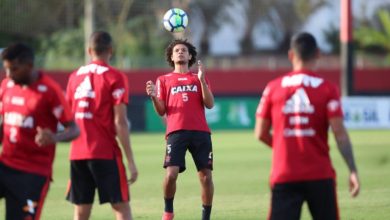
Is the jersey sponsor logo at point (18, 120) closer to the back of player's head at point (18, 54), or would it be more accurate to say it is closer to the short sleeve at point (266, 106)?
the back of player's head at point (18, 54)

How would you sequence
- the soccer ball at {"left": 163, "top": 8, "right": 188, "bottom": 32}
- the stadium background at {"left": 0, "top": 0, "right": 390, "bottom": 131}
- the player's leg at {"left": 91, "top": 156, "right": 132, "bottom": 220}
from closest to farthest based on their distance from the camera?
1. the player's leg at {"left": 91, "top": 156, "right": 132, "bottom": 220}
2. the soccer ball at {"left": 163, "top": 8, "right": 188, "bottom": 32}
3. the stadium background at {"left": 0, "top": 0, "right": 390, "bottom": 131}

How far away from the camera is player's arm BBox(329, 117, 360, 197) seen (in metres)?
7.68

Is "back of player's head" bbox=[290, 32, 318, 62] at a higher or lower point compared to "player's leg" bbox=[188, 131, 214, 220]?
higher

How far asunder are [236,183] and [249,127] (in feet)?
62.6

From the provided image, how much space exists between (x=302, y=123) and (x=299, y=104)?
6.0 inches

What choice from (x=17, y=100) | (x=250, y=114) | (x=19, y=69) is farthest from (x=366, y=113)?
(x=19, y=69)

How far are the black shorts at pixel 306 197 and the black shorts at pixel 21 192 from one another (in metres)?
1.94

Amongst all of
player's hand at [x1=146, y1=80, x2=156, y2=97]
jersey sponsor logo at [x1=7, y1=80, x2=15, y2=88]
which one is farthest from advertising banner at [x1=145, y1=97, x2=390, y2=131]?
jersey sponsor logo at [x1=7, y1=80, x2=15, y2=88]

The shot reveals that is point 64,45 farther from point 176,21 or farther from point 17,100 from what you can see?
point 17,100

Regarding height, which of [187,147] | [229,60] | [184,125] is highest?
[229,60]

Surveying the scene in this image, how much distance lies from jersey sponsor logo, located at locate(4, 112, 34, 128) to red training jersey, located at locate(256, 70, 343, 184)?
6.67ft

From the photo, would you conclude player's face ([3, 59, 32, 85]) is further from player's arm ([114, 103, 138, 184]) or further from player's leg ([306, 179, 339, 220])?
player's leg ([306, 179, 339, 220])

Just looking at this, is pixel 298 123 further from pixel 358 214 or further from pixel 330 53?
pixel 330 53

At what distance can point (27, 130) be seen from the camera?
806 centimetres
